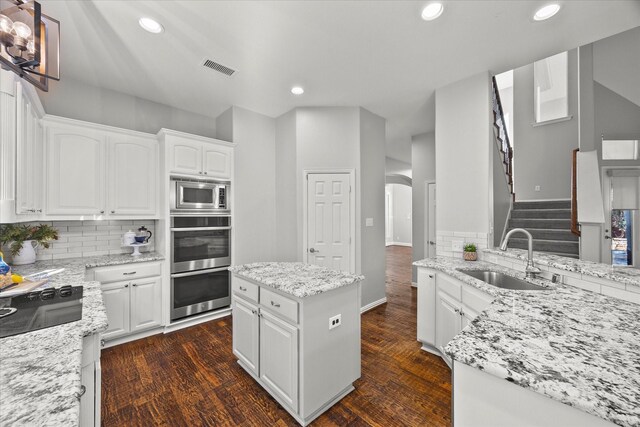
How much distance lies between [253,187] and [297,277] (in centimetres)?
223

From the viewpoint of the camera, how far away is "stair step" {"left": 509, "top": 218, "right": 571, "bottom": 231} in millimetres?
4173

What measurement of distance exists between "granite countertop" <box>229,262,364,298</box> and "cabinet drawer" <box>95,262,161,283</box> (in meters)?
1.34

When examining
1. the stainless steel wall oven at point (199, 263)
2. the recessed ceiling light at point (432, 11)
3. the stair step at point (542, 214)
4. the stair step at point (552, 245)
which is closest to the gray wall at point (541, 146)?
the stair step at point (542, 214)

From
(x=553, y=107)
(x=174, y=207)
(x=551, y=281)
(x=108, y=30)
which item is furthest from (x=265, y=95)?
(x=553, y=107)

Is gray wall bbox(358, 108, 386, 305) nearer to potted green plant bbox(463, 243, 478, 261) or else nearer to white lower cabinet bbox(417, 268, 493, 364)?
white lower cabinet bbox(417, 268, 493, 364)

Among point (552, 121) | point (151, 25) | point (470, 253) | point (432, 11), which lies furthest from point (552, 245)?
point (151, 25)

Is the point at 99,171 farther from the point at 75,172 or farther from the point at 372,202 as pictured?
the point at 372,202

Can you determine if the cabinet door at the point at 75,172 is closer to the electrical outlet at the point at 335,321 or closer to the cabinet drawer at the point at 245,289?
the cabinet drawer at the point at 245,289

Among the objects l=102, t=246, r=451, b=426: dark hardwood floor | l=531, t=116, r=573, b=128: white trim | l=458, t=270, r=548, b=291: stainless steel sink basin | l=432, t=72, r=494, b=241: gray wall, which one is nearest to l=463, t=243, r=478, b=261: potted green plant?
l=432, t=72, r=494, b=241: gray wall

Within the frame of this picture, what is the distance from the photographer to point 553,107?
567 centimetres

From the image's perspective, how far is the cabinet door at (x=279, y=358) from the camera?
1734 millimetres

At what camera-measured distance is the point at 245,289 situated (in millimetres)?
2160

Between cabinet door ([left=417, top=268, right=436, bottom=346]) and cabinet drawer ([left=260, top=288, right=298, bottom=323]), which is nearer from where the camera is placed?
cabinet drawer ([left=260, top=288, right=298, bottom=323])

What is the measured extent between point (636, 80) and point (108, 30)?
489 centimetres
